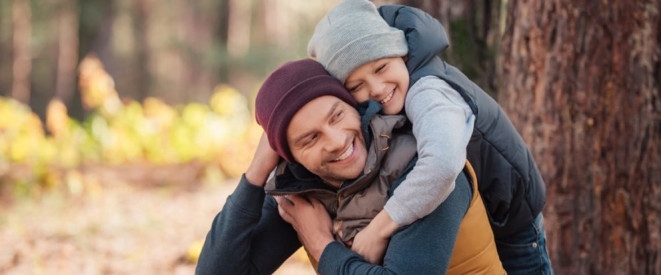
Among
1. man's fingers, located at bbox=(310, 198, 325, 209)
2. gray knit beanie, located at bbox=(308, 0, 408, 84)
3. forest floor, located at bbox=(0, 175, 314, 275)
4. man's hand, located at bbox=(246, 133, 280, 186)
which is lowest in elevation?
man's fingers, located at bbox=(310, 198, 325, 209)

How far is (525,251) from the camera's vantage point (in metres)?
2.47

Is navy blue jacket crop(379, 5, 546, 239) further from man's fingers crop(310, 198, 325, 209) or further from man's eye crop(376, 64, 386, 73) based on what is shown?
man's fingers crop(310, 198, 325, 209)

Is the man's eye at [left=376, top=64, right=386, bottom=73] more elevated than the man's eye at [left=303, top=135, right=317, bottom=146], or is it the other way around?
the man's eye at [left=376, top=64, right=386, bottom=73]

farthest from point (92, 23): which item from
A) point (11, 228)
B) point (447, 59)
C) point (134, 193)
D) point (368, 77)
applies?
point (368, 77)

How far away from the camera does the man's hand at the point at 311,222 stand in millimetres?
2312

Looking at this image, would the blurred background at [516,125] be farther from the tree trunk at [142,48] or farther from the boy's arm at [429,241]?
the tree trunk at [142,48]

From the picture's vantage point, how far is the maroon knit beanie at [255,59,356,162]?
210 cm

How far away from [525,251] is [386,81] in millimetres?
712

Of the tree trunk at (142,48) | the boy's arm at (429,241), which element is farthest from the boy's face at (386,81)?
the tree trunk at (142,48)

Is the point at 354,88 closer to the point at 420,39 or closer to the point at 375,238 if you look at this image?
the point at 420,39

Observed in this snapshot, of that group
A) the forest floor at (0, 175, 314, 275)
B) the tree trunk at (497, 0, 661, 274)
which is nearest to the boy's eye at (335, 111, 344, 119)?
the tree trunk at (497, 0, 661, 274)

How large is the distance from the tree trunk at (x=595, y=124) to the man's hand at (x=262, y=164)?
152 centimetres

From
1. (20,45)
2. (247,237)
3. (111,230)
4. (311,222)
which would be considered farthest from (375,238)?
(20,45)

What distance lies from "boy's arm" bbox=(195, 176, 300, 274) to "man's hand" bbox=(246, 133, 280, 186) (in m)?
0.02
